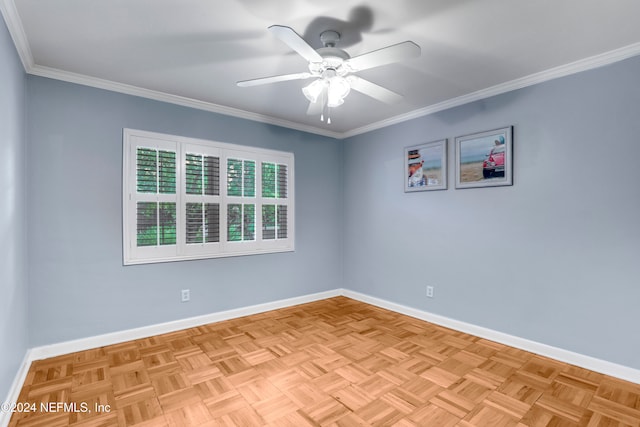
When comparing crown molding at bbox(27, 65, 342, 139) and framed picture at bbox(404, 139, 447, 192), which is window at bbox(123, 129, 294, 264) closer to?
crown molding at bbox(27, 65, 342, 139)

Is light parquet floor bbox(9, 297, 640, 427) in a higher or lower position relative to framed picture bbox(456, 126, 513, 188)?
lower

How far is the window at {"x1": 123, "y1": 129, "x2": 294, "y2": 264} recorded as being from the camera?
300 centimetres

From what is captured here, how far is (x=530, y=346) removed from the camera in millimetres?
2738

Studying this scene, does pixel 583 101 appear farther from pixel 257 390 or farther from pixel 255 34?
pixel 257 390

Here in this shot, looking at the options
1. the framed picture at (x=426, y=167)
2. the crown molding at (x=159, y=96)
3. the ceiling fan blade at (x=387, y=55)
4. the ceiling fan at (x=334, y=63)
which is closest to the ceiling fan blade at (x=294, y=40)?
the ceiling fan at (x=334, y=63)

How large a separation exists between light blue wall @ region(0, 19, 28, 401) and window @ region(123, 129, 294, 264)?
0.72 m

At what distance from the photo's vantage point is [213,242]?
3.44 meters

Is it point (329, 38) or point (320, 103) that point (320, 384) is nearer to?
point (320, 103)

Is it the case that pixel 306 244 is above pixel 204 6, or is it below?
below

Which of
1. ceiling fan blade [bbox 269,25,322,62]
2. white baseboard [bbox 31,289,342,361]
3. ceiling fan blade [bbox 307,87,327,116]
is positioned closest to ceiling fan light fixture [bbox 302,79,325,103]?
ceiling fan blade [bbox 307,87,327,116]

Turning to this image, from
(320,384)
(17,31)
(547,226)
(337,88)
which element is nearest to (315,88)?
(337,88)

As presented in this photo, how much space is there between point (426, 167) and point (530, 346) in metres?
1.94

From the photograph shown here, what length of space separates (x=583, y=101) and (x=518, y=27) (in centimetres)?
97

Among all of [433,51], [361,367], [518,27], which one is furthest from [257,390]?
[518,27]
